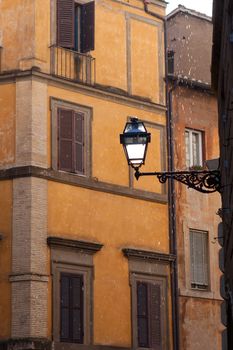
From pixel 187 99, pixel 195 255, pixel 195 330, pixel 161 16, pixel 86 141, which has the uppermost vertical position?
pixel 161 16

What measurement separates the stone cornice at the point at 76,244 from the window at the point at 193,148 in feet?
14.3

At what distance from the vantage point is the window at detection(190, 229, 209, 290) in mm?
28062

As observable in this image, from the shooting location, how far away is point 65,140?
2581 centimetres

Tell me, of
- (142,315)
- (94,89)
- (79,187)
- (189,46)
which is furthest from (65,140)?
(189,46)

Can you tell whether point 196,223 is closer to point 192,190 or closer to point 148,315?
point 192,190

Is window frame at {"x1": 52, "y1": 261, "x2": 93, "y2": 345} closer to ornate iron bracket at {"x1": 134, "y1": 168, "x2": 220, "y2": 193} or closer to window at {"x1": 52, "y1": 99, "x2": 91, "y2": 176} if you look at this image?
window at {"x1": 52, "y1": 99, "x2": 91, "y2": 176}

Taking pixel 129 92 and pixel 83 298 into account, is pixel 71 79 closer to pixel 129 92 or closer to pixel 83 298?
pixel 129 92

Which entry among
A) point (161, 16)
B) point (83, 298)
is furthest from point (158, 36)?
point (83, 298)

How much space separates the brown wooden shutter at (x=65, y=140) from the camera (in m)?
25.7

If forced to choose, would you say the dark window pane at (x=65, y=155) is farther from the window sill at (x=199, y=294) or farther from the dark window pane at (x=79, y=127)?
the window sill at (x=199, y=294)

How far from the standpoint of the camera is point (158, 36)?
95.4ft

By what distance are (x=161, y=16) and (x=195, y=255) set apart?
256 inches

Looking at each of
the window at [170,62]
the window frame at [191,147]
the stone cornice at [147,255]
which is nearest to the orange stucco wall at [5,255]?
the stone cornice at [147,255]

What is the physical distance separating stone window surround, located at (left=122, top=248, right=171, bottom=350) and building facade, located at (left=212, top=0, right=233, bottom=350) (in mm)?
10384
